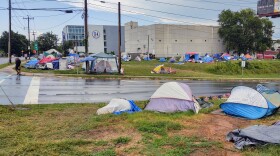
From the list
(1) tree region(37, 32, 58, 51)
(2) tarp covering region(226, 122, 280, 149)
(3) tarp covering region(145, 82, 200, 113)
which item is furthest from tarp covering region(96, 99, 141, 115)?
(1) tree region(37, 32, 58, 51)

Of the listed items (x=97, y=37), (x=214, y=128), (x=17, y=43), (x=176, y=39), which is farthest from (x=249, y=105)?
(x=97, y=37)

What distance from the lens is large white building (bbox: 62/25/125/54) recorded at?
413 feet

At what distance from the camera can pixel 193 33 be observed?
95.7 m

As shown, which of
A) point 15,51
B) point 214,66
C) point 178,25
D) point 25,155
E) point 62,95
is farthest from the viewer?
point 15,51

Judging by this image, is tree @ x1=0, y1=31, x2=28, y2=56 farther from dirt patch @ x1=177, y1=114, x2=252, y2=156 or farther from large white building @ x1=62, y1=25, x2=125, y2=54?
dirt patch @ x1=177, y1=114, x2=252, y2=156

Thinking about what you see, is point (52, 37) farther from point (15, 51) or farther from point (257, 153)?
point (257, 153)

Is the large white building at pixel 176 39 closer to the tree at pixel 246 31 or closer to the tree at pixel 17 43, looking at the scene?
the tree at pixel 246 31

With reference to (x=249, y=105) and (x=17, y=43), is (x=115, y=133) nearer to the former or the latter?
(x=249, y=105)

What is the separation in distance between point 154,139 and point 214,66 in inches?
1489

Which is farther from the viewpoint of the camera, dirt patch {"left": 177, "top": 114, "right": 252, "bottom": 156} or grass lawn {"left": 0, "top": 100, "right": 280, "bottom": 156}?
dirt patch {"left": 177, "top": 114, "right": 252, "bottom": 156}

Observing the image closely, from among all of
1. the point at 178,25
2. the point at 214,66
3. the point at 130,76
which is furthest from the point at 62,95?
the point at 178,25

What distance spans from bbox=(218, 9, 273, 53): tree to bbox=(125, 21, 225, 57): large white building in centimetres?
654

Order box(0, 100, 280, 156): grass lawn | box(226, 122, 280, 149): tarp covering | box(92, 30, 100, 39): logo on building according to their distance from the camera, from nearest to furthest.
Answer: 1. box(0, 100, 280, 156): grass lawn
2. box(226, 122, 280, 149): tarp covering
3. box(92, 30, 100, 39): logo on building

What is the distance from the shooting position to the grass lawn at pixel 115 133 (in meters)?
7.34
